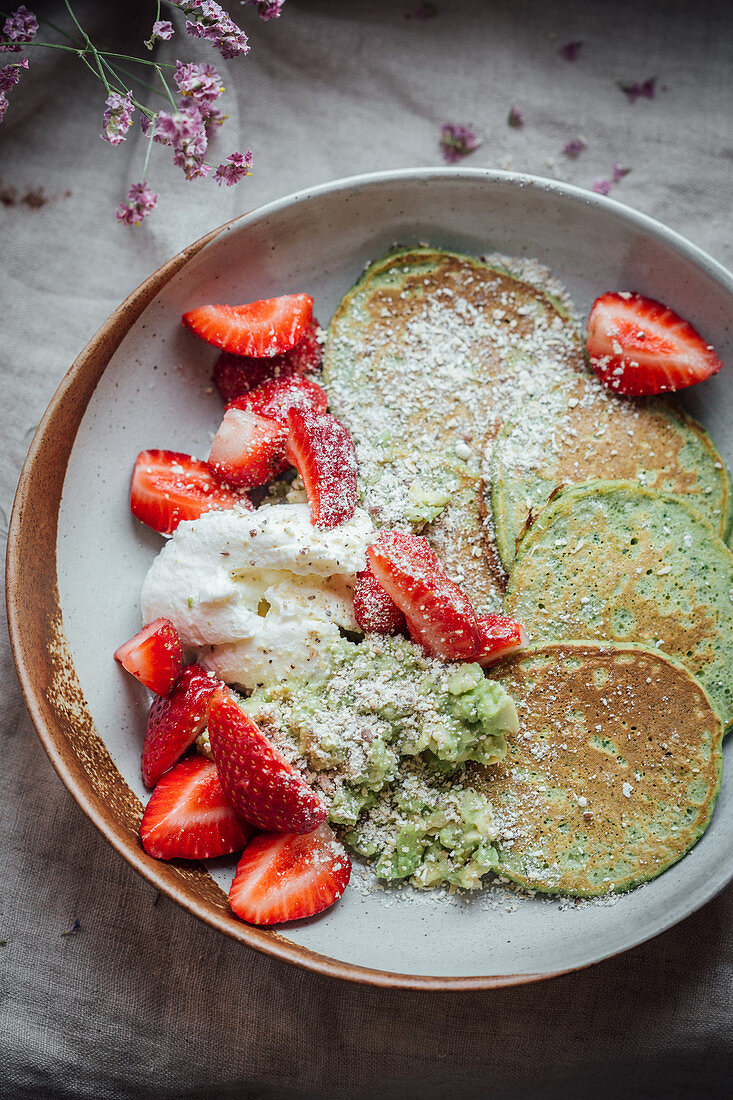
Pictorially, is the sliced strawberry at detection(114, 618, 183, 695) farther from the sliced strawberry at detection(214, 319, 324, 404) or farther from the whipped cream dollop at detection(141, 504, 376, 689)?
the sliced strawberry at detection(214, 319, 324, 404)

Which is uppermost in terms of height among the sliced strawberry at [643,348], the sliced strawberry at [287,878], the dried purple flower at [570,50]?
the dried purple flower at [570,50]

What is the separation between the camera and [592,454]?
6.05 ft

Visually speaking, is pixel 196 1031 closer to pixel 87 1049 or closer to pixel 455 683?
pixel 87 1049

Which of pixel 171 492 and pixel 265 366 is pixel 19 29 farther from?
pixel 171 492

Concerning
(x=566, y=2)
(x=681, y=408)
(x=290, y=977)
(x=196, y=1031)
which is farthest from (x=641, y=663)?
(x=566, y=2)

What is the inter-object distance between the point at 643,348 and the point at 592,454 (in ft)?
0.91

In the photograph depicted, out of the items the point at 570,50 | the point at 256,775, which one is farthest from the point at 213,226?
the point at 256,775

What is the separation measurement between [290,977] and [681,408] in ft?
5.59

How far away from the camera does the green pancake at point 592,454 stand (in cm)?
180

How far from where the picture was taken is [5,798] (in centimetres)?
190

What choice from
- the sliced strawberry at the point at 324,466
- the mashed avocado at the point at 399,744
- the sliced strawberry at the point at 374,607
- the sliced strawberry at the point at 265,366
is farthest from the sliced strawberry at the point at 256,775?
the sliced strawberry at the point at 265,366

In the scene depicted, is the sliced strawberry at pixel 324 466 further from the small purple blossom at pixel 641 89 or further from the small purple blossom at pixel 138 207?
the small purple blossom at pixel 641 89

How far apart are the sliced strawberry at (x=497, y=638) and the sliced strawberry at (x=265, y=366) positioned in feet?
2.49

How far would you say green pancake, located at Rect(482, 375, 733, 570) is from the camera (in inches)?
70.8
